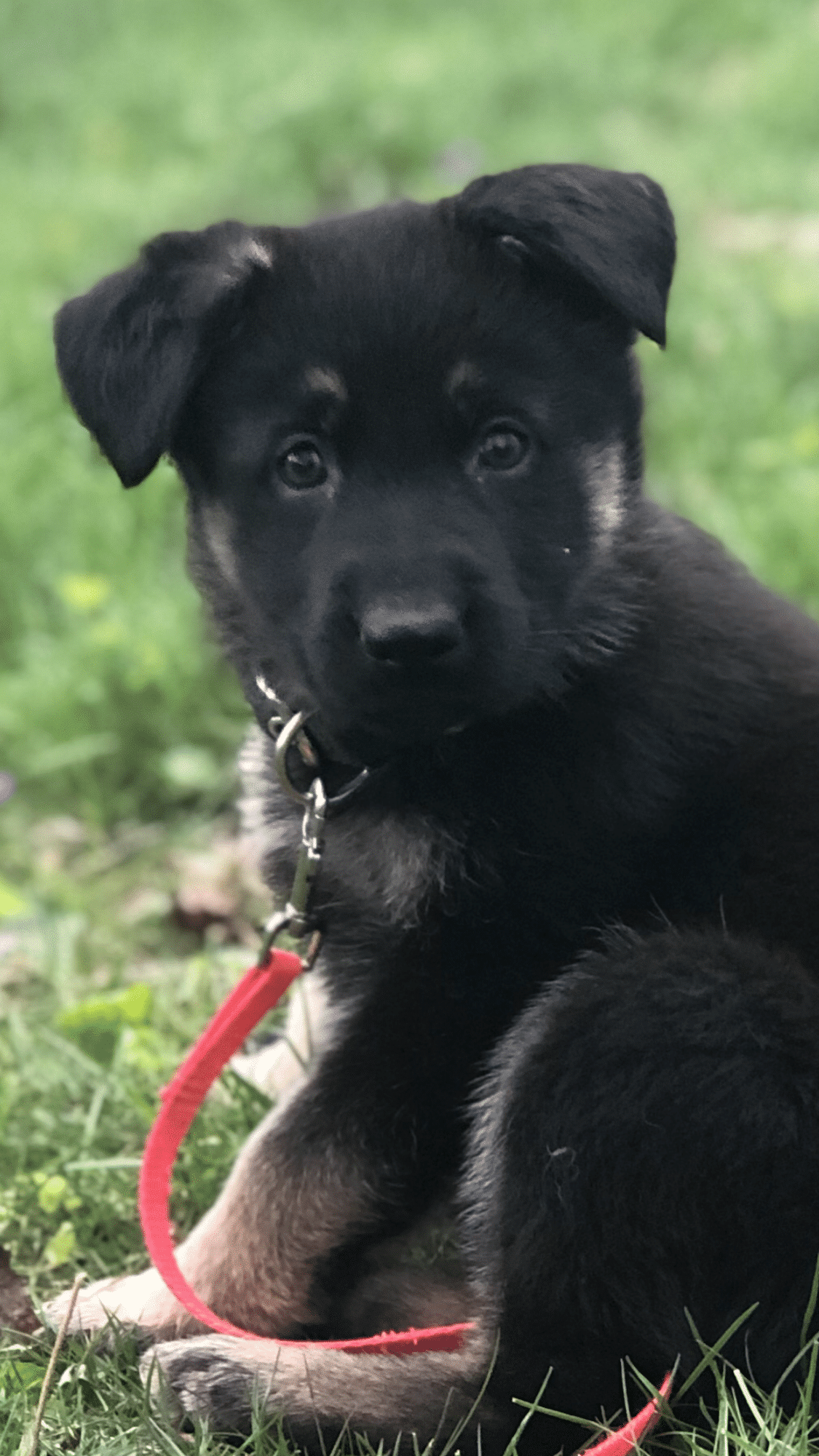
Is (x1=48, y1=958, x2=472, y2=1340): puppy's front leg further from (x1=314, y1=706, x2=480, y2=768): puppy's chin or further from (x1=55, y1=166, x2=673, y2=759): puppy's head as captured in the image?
(x1=55, y1=166, x2=673, y2=759): puppy's head

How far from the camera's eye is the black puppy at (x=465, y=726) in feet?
7.41

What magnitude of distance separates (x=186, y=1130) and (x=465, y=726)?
84cm

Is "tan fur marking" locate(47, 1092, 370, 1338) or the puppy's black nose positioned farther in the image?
"tan fur marking" locate(47, 1092, 370, 1338)

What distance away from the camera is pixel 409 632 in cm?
223

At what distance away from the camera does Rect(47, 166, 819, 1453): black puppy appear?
2.26 meters

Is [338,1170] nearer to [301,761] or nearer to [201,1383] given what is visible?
[201,1383]

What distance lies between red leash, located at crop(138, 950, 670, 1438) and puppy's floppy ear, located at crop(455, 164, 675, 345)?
3.86 ft

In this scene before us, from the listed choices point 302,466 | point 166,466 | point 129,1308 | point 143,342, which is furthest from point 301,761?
point 166,466

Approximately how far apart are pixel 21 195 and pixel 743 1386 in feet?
23.4

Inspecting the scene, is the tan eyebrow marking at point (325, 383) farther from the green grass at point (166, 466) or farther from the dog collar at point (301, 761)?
the green grass at point (166, 466)

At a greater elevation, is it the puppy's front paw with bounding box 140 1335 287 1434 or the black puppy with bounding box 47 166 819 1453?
the black puppy with bounding box 47 166 819 1453

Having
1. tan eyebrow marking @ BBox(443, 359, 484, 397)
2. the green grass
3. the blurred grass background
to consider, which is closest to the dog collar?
tan eyebrow marking @ BBox(443, 359, 484, 397)

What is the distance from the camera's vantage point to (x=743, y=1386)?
6.79ft

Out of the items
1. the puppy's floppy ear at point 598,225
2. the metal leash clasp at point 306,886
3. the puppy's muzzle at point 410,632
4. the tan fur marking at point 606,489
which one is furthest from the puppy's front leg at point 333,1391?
the puppy's floppy ear at point 598,225
